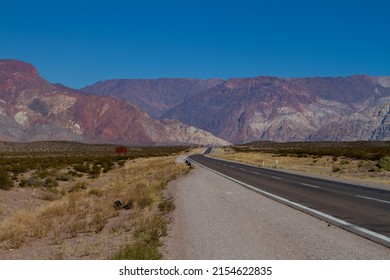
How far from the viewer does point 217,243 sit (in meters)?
9.05

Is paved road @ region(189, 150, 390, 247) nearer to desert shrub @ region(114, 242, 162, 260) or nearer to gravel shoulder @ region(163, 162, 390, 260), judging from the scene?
gravel shoulder @ region(163, 162, 390, 260)

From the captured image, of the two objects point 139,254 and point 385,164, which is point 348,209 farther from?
point 385,164

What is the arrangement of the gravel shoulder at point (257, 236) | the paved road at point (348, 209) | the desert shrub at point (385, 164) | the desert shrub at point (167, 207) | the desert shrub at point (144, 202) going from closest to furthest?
the gravel shoulder at point (257, 236) < the paved road at point (348, 209) < the desert shrub at point (167, 207) < the desert shrub at point (144, 202) < the desert shrub at point (385, 164)

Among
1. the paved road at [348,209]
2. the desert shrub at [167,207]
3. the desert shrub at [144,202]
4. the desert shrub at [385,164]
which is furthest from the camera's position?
the desert shrub at [385,164]

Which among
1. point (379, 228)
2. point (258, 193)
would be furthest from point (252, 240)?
point (258, 193)

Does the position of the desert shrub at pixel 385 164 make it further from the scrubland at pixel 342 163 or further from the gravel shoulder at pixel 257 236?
the gravel shoulder at pixel 257 236

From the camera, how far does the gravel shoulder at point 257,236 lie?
8117 mm

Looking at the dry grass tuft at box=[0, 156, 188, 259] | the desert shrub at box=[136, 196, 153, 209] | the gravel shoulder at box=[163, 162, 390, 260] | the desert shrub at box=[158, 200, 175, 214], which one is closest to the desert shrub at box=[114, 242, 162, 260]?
the dry grass tuft at box=[0, 156, 188, 259]

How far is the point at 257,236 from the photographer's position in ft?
31.7

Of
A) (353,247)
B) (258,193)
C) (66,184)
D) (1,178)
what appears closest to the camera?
(353,247)

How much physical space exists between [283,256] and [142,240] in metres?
3.23

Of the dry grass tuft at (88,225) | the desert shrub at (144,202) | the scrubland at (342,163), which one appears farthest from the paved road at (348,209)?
the scrubland at (342,163)

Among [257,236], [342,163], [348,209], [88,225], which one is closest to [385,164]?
[342,163]
